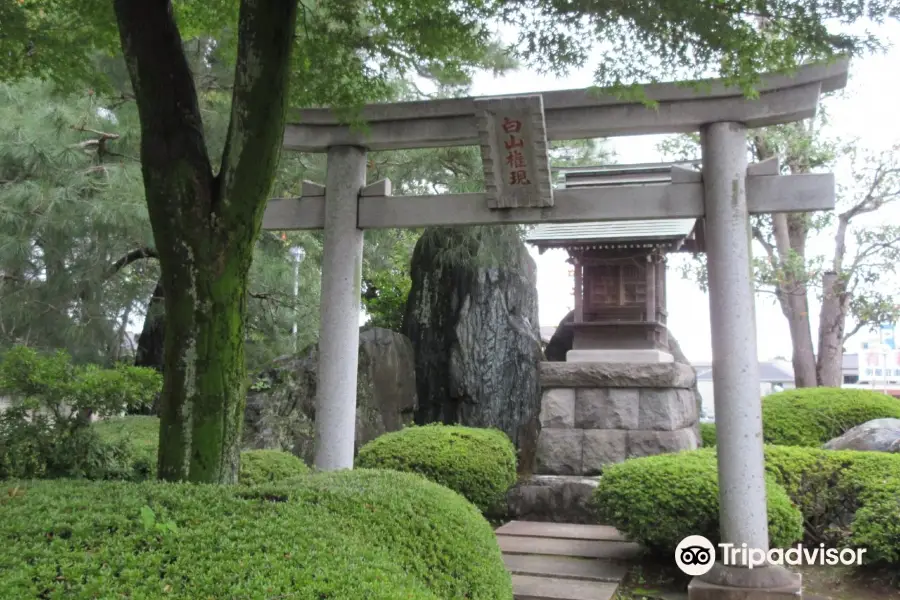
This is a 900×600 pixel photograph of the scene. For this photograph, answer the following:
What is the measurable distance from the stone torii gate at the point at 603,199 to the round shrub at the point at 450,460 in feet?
4.48

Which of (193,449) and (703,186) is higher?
(703,186)

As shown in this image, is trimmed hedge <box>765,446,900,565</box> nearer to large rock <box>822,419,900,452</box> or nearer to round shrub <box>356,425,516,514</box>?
large rock <box>822,419,900,452</box>

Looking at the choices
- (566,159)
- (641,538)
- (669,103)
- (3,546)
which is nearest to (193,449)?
(3,546)

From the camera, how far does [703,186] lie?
5582mm

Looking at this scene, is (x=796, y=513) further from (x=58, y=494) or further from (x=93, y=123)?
(x=93, y=123)

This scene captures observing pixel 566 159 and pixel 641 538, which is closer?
pixel 641 538

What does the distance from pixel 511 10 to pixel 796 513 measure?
4.47 meters

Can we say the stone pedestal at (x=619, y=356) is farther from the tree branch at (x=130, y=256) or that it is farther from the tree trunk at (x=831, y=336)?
the tree trunk at (x=831, y=336)

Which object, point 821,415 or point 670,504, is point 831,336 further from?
point 670,504

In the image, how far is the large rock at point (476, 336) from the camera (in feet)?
35.3

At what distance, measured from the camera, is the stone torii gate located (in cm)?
517

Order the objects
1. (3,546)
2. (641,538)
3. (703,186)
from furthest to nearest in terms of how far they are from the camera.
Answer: (641,538) → (703,186) → (3,546)

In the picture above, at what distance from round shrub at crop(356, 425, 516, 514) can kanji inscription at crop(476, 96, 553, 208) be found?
2861mm

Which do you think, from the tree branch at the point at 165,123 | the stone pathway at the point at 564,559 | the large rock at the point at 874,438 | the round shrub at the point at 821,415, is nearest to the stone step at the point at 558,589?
the stone pathway at the point at 564,559
